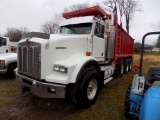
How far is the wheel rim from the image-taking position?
171 inches

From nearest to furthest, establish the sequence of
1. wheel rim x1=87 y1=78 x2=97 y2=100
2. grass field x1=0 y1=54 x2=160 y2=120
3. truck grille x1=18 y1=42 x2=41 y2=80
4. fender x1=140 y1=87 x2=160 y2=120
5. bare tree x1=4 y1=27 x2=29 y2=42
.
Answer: fender x1=140 y1=87 x2=160 y2=120 < truck grille x1=18 y1=42 x2=41 y2=80 < grass field x1=0 y1=54 x2=160 y2=120 < wheel rim x1=87 y1=78 x2=97 y2=100 < bare tree x1=4 y1=27 x2=29 y2=42

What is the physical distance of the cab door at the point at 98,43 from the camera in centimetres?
508

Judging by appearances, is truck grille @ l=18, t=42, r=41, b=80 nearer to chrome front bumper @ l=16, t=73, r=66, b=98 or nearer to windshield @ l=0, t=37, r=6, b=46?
chrome front bumper @ l=16, t=73, r=66, b=98

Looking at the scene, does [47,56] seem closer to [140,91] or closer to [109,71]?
[140,91]

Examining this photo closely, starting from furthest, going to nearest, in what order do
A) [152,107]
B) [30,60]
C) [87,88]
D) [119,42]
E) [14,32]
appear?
[14,32]
[119,42]
[87,88]
[30,60]
[152,107]

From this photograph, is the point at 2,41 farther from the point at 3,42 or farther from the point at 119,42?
the point at 119,42

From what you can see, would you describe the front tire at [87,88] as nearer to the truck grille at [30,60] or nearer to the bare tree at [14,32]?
the truck grille at [30,60]

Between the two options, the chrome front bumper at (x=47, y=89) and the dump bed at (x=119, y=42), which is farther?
the dump bed at (x=119, y=42)

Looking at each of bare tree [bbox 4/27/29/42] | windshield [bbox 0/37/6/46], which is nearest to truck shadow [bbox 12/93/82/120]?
windshield [bbox 0/37/6/46]

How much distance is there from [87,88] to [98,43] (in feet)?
5.95

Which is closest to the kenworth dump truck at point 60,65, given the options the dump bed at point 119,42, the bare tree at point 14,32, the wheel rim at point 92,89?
the wheel rim at point 92,89

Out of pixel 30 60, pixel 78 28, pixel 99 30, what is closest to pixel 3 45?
pixel 78 28

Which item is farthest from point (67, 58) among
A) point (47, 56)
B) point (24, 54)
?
point (24, 54)

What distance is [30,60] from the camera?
3.93 meters
